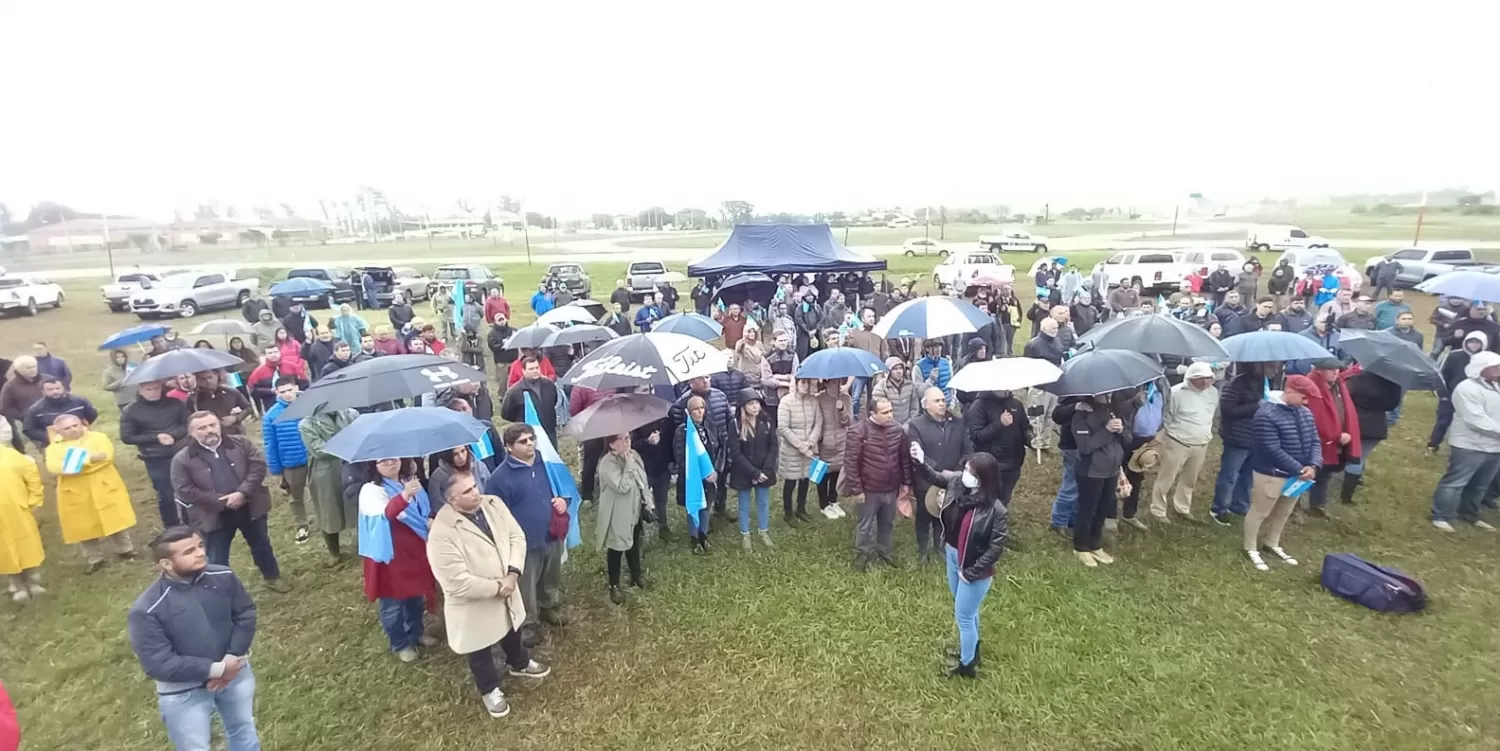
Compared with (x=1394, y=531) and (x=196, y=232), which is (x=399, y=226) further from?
(x=1394, y=531)

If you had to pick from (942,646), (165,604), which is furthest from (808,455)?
(165,604)

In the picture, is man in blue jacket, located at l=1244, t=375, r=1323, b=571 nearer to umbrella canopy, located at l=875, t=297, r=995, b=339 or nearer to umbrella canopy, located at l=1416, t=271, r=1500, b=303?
umbrella canopy, located at l=875, t=297, r=995, b=339

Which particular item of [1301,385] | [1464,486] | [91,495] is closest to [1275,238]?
[1464,486]

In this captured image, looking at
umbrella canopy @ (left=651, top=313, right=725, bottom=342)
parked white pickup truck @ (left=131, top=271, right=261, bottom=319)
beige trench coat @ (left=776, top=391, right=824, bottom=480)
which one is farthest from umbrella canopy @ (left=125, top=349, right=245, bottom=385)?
parked white pickup truck @ (left=131, top=271, right=261, bottom=319)

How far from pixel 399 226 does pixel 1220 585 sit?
96.5 metres

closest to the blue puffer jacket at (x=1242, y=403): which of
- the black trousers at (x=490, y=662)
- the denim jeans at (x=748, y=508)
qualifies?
the denim jeans at (x=748, y=508)

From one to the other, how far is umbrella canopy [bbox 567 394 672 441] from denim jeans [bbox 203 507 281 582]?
2595 mm

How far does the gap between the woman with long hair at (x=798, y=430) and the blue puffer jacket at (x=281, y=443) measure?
4.31 m

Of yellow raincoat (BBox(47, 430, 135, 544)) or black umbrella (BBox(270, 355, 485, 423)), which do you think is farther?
yellow raincoat (BBox(47, 430, 135, 544))

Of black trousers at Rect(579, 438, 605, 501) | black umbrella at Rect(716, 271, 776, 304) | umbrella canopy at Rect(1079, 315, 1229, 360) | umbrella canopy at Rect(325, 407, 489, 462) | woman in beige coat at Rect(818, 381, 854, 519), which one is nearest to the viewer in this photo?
umbrella canopy at Rect(325, 407, 489, 462)

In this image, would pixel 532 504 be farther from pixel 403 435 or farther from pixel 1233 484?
pixel 1233 484

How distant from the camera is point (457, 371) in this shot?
5.78m

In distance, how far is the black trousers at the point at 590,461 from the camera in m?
6.32

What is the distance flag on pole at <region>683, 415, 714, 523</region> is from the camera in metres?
5.63
